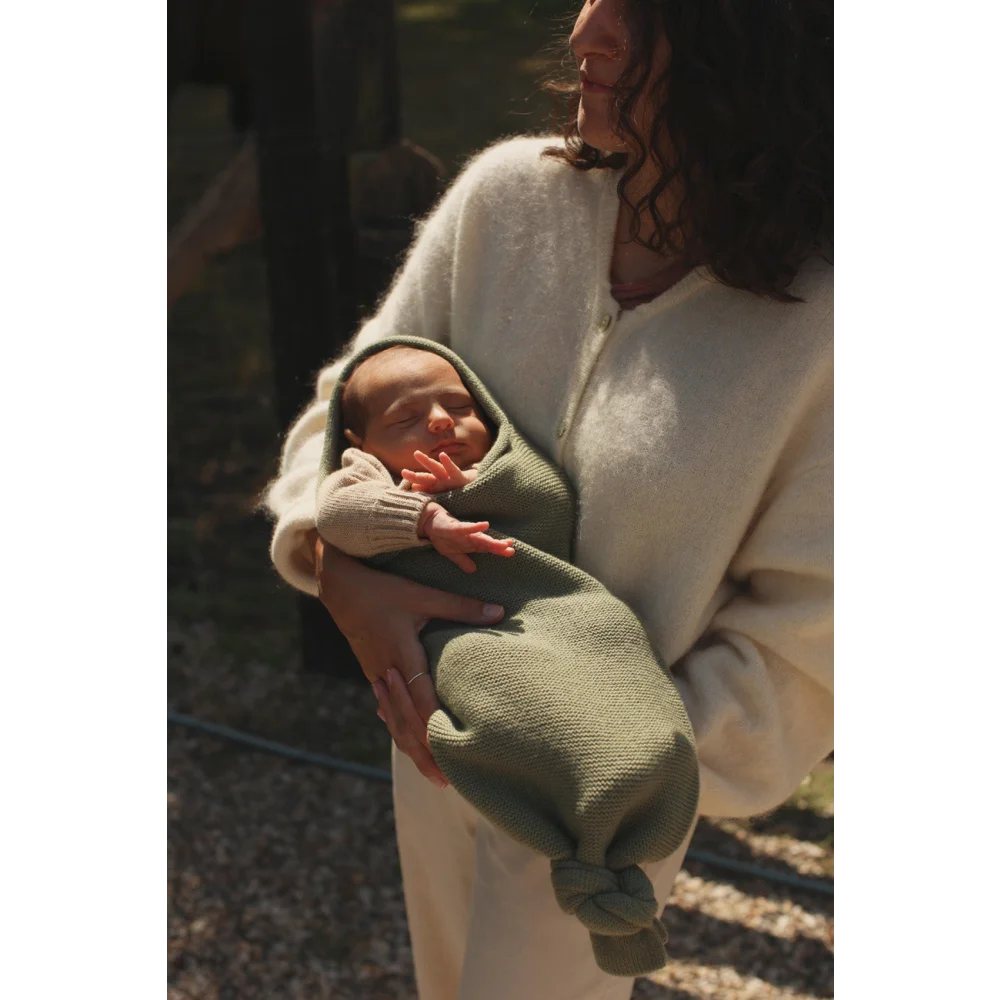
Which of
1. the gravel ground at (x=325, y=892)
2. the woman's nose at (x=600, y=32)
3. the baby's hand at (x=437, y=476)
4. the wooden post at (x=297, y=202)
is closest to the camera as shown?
the woman's nose at (x=600, y=32)

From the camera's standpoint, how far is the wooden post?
331cm

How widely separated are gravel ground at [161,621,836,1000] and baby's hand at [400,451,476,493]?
5.76 feet

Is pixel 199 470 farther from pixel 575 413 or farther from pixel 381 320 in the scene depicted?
pixel 575 413

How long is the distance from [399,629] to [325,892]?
1.80 meters

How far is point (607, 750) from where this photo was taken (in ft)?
4.78

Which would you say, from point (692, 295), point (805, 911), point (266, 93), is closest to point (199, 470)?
point (266, 93)

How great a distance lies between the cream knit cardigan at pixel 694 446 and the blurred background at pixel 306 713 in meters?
0.50

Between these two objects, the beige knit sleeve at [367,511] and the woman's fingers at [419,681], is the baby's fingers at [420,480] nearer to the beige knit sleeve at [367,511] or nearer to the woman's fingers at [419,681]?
the beige knit sleeve at [367,511]

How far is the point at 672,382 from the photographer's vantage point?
5.39 feet

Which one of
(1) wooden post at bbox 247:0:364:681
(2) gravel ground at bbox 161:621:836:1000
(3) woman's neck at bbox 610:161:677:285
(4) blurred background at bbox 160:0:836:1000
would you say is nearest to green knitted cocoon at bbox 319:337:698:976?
(3) woman's neck at bbox 610:161:677:285

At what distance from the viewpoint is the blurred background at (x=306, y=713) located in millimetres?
2988

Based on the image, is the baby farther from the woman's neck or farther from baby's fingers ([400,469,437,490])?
the woman's neck

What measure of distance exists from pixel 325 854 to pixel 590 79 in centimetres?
244

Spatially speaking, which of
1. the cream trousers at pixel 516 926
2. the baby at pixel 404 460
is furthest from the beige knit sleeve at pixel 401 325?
the cream trousers at pixel 516 926
